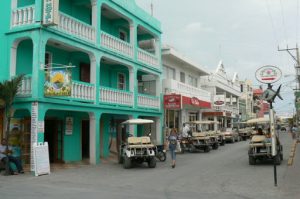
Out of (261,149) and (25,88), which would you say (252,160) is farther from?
(25,88)

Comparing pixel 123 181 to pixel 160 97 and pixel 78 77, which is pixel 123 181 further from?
pixel 160 97

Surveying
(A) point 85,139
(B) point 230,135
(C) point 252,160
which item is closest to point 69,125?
(A) point 85,139

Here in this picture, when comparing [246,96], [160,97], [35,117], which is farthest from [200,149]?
[246,96]

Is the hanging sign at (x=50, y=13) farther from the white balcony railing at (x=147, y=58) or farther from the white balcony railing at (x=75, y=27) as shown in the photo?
the white balcony railing at (x=147, y=58)

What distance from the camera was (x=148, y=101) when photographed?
2712cm

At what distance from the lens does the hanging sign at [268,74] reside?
1264 cm

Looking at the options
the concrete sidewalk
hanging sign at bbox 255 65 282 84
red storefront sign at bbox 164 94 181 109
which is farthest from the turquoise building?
the concrete sidewalk

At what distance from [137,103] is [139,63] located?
261cm

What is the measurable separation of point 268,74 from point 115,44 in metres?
12.0

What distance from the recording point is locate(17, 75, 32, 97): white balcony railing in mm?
16984

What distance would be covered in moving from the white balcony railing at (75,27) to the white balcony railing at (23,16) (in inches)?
48.6

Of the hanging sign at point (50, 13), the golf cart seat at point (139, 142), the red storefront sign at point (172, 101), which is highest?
the hanging sign at point (50, 13)

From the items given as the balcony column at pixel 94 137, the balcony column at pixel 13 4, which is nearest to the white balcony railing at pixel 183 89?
the balcony column at pixel 94 137

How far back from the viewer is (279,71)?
12.6 meters
